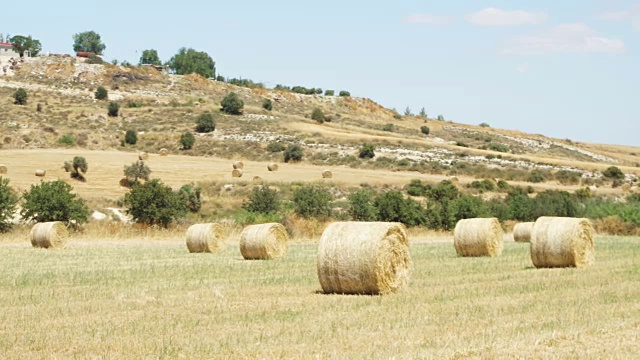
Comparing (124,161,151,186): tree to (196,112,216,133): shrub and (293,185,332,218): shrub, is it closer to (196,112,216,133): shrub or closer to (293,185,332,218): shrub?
(293,185,332,218): shrub

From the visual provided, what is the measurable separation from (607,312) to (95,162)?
194 ft

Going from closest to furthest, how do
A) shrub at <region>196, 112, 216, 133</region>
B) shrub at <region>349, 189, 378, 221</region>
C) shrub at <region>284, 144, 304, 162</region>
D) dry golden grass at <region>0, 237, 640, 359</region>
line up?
1. dry golden grass at <region>0, 237, 640, 359</region>
2. shrub at <region>349, 189, 378, 221</region>
3. shrub at <region>284, 144, 304, 162</region>
4. shrub at <region>196, 112, 216, 133</region>

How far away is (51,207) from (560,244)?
72.8 ft

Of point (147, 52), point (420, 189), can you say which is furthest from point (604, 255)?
point (147, 52)

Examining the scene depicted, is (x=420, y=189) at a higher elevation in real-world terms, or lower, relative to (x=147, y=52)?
lower

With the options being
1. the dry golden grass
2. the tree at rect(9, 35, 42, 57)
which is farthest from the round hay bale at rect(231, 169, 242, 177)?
the tree at rect(9, 35, 42, 57)

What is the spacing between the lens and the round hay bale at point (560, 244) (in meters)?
21.1

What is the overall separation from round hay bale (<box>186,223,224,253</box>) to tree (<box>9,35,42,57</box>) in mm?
111354

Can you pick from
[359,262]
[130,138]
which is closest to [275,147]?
[130,138]

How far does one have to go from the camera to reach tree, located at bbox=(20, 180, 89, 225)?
36.8 metres

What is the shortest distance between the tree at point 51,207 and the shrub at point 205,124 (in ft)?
169

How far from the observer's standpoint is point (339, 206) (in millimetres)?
51750

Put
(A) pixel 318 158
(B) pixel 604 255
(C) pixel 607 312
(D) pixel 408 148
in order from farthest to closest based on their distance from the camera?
1. (D) pixel 408 148
2. (A) pixel 318 158
3. (B) pixel 604 255
4. (C) pixel 607 312

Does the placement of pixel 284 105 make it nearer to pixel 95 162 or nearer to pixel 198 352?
pixel 95 162
